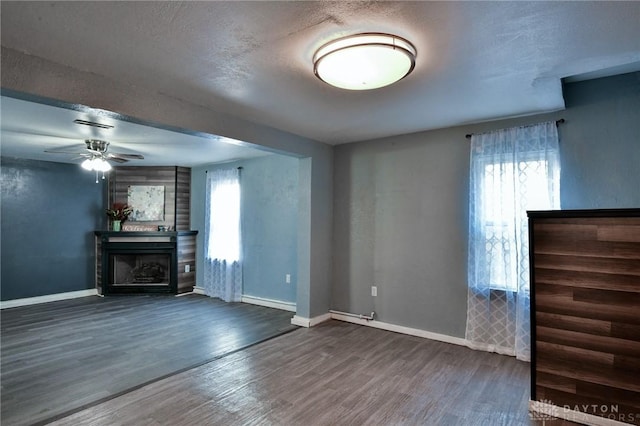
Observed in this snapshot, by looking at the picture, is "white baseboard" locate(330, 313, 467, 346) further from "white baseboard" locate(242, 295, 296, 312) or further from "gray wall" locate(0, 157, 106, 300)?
"gray wall" locate(0, 157, 106, 300)

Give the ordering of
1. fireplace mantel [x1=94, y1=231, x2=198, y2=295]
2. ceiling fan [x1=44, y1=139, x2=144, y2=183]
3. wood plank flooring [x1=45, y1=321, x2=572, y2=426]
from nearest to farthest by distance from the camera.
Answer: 1. wood plank flooring [x1=45, y1=321, x2=572, y2=426]
2. ceiling fan [x1=44, y1=139, x2=144, y2=183]
3. fireplace mantel [x1=94, y1=231, x2=198, y2=295]

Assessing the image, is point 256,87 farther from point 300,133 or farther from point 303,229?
point 303,229

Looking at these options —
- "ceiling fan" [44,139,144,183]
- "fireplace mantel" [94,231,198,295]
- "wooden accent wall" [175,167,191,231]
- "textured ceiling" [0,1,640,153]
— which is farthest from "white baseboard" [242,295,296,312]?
"textured ceiling" [0,1,640,153]

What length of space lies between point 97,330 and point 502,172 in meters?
4.95

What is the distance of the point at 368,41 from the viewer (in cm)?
182

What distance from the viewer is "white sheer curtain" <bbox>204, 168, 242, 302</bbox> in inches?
220

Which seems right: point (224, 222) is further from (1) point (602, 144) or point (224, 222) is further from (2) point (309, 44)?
(1) point (602, 144)

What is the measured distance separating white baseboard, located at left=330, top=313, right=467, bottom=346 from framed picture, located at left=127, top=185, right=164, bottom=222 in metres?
4.04

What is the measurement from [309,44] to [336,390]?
2.49m

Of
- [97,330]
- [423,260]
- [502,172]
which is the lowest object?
[97,330]

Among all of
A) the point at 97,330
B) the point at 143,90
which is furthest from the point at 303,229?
the point at 97,330

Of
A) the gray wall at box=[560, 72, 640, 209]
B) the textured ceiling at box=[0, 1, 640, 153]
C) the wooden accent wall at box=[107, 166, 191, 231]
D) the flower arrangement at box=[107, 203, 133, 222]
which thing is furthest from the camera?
the wooden accent wall at box=[107, 166, 191, 231]

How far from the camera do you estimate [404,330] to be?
3.95 metres

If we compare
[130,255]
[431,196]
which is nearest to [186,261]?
[130,255]
